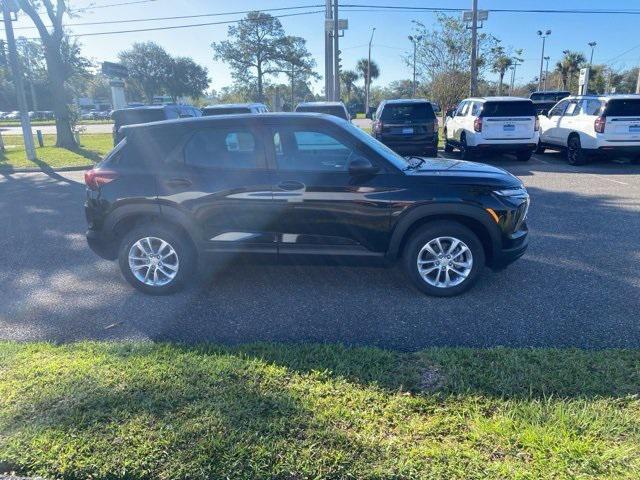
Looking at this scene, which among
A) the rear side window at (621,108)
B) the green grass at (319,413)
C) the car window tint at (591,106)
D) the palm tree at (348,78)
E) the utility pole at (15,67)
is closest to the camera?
the green grass at (319,413)

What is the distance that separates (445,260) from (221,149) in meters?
2.45

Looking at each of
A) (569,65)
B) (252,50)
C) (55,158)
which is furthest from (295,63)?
(55,158)

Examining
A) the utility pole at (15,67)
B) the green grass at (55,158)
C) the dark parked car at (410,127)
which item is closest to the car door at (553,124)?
the dark parked car at (410,127)

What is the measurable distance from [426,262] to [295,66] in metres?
61.2

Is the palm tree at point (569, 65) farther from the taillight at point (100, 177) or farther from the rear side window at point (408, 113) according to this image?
the taillight at point (100, 177)

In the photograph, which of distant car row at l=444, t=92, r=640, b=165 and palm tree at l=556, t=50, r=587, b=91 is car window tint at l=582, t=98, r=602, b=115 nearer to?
distant car row at l=444, t=92, r=640, b=165

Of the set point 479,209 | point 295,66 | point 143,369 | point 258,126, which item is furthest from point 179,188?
point 295,66

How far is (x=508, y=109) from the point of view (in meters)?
13.1

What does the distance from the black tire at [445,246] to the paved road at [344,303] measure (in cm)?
13

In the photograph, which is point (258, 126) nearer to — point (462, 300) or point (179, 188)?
point (179, 188)

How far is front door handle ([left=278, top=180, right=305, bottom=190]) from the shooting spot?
15.2ft

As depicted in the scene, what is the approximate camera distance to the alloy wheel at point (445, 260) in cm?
465

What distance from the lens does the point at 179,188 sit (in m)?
4.77

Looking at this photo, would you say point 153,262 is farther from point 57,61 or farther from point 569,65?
point 569,65
